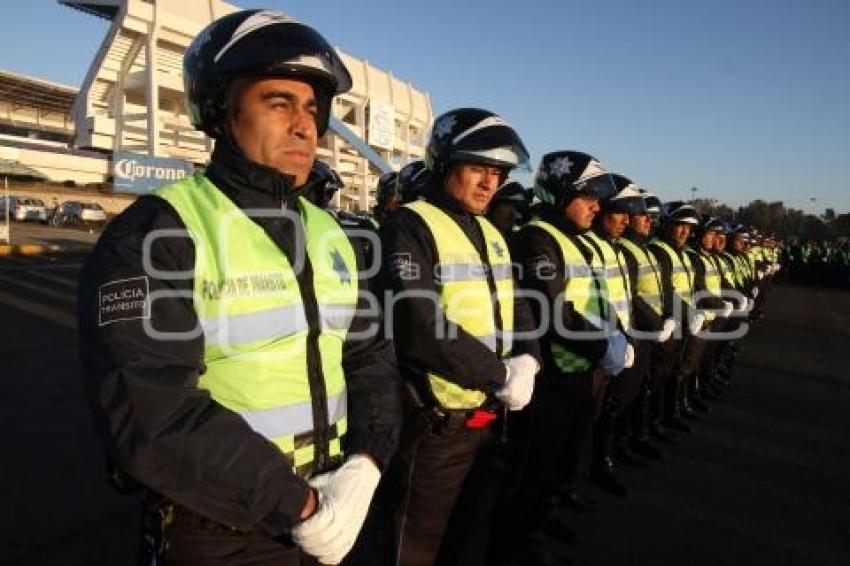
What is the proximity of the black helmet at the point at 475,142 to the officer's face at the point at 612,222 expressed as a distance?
2.01 meters

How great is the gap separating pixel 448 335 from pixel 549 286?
1.26 metres

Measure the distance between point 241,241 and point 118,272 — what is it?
1.04 feet

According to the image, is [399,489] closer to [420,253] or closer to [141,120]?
[420,253]

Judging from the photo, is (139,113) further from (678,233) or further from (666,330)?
(666,330)

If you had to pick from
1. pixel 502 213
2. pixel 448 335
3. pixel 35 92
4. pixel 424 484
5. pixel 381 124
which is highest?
pixel 35 92

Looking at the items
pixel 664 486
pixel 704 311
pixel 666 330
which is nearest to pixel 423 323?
pixel 664 486

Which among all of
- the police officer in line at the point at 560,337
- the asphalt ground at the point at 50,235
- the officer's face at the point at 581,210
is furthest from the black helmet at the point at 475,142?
the asphalt ground at the point at 50,235

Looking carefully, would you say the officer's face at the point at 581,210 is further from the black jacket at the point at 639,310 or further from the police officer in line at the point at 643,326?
the black jacket at the point at 639,310

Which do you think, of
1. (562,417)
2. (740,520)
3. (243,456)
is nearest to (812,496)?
(740,520)

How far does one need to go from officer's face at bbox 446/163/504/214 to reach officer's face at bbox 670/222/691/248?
4.56 metres

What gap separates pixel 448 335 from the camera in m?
2.82

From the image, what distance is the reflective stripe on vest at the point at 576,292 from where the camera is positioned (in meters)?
4.05

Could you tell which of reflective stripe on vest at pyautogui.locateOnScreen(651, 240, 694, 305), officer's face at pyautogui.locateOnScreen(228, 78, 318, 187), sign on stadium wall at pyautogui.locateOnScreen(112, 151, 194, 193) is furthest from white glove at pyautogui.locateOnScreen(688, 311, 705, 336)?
sign on stadium wall at pyautogui.locateOnScreen(112, 151, 194, 193)

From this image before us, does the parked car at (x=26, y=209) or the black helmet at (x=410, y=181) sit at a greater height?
the parked car at (x=26, y=209)
